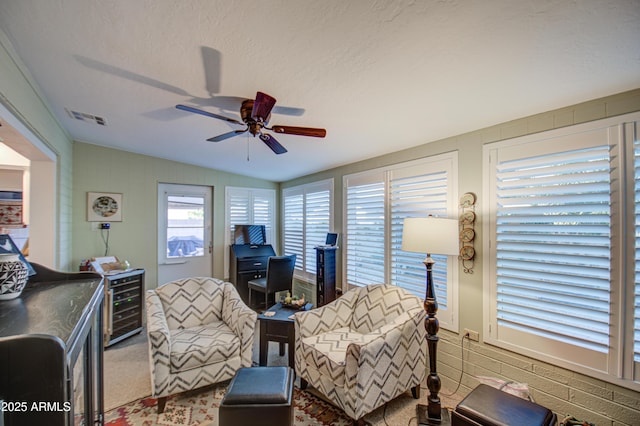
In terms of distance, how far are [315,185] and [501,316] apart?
3095 millimetres

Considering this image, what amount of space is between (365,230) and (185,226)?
10.4 feet

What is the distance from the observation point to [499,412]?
168 cm

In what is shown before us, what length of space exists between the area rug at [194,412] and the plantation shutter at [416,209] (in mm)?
1429

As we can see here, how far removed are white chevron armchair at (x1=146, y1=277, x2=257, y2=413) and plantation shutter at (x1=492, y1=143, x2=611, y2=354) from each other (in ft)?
7.57

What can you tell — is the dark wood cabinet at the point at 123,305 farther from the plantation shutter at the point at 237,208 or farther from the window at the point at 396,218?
the window at the point at 396,218

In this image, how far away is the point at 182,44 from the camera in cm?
158

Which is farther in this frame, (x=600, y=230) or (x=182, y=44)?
(x=600, y=230)

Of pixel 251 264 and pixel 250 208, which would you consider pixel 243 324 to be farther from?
pixel 250 208

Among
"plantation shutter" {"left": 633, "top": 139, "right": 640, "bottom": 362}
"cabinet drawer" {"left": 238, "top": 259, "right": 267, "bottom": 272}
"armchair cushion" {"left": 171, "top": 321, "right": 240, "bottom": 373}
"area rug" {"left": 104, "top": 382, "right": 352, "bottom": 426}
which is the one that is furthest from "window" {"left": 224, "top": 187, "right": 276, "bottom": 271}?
"plantation shutter" {"left": 633, "top": 139, "right": 640, "bottom": 362}

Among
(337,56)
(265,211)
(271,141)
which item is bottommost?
(265,211)

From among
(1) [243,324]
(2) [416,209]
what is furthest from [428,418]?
(2) [416,209]

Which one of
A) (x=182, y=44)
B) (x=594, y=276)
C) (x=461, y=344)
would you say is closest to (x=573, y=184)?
(x=594, y=276)

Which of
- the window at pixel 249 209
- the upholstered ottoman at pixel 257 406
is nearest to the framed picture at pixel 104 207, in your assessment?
the window at pixel 249 209

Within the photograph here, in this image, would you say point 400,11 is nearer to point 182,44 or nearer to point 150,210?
point 182,44
